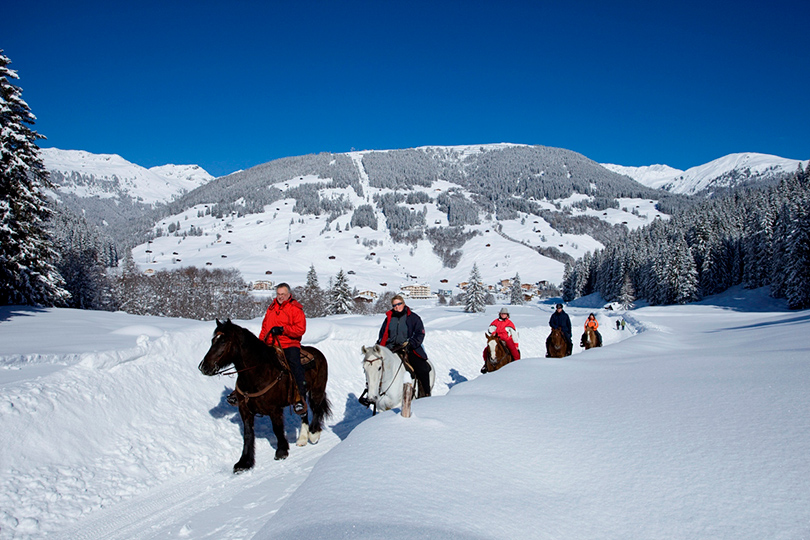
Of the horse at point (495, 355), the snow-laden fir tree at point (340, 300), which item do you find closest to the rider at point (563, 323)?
the horse at point (495, 355)

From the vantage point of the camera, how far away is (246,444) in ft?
22.1

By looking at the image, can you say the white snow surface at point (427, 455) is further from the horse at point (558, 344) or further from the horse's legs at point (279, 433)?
the horse at point (558, 344)

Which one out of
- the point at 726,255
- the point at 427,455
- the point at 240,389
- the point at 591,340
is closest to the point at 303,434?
the point at 240,389

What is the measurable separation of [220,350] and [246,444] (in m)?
1.80

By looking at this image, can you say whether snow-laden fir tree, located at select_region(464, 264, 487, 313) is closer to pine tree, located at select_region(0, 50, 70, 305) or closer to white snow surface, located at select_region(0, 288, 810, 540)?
pine tree, located at select_region(0, 50, 70, 305)

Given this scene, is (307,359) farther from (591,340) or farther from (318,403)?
(591,340)

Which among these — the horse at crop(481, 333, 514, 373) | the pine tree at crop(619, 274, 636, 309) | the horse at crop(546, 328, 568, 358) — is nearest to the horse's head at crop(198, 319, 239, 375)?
the horse at crop(481, 333, 514, 373)

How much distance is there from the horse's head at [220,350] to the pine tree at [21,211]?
629 inches

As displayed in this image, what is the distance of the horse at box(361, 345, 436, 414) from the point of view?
7621 mm

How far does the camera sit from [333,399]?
38.6 ft

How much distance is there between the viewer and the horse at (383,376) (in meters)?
7.62

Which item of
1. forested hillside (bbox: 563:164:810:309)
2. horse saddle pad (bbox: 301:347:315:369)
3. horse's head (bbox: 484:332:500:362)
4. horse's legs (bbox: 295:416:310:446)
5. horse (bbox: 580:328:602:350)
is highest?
forested hillside (bbox: 563:164:810:309)

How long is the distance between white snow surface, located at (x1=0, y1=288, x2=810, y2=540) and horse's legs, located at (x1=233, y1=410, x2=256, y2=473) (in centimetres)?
23

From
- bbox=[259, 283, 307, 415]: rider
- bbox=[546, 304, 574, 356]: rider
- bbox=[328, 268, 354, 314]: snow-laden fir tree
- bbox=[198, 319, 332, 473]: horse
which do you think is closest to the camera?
bbox=[198, 319, 332, 473]: horse
